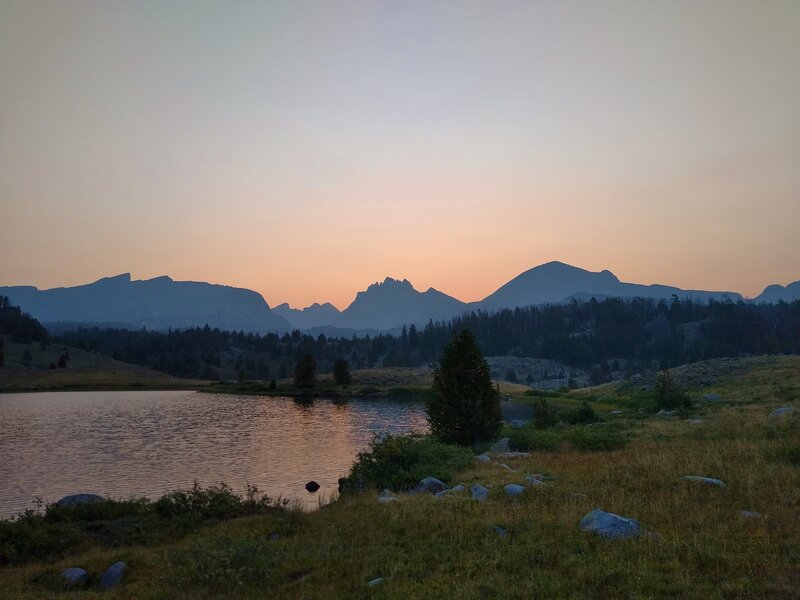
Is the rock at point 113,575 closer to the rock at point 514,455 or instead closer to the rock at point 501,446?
the rock at point 514,455

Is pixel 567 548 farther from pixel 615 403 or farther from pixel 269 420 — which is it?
pixel 269 420

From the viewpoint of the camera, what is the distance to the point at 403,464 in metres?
27.6

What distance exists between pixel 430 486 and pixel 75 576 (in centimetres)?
1384

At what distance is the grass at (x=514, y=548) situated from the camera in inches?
443

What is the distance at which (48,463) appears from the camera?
43.7 meters

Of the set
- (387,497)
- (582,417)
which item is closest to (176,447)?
(387,497)

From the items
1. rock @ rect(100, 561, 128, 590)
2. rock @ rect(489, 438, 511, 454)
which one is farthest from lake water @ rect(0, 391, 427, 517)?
rock @ rect(100, 561, 128, 590)

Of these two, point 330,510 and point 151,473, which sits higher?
point 330,510

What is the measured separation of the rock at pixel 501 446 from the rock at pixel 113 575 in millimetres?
22936

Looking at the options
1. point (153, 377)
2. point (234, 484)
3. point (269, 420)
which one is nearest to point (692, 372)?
point (269, 420)

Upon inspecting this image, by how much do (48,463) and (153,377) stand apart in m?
156

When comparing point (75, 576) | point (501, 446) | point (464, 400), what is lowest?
point (501, 446)

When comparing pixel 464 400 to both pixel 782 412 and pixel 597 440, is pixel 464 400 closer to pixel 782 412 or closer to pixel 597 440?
pixel 597 440

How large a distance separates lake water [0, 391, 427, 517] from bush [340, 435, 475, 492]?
12.3 feet
